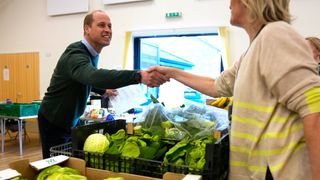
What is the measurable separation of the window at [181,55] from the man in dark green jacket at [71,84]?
3452 mm

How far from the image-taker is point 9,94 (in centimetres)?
753

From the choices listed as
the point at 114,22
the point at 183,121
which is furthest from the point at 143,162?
the point at 114,22

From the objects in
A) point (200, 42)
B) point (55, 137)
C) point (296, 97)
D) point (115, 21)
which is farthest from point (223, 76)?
point (115, 21)

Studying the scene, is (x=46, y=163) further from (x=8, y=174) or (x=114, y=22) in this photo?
(x=114, y=22)

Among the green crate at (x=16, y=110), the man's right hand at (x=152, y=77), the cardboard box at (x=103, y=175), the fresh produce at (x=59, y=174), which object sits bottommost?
the green crate at (x=16, y=110)

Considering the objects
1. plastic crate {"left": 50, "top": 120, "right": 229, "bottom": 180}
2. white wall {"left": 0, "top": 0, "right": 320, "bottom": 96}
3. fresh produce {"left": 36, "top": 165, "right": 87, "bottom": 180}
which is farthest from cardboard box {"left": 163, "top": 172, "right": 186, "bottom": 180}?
white wall {"left": 0, "top": 0, "right": 320, "bottom": 96}

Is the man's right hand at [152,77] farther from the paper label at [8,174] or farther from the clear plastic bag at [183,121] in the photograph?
the paper label at [8,174]

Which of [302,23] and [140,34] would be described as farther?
[140,34]

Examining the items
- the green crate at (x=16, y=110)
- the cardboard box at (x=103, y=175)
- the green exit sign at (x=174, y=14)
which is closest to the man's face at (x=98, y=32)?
the cardboard box at (x=103, y=175)

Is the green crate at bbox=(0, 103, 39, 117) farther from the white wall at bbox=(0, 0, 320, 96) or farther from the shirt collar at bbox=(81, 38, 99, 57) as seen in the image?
the shirt collar at bbox=(81, 38, 99, 57)

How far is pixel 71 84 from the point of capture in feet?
6.17

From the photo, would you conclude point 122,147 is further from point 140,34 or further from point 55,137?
point 140,34

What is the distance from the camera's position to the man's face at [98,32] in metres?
2.01

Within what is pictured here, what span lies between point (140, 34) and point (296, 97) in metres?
5.28
